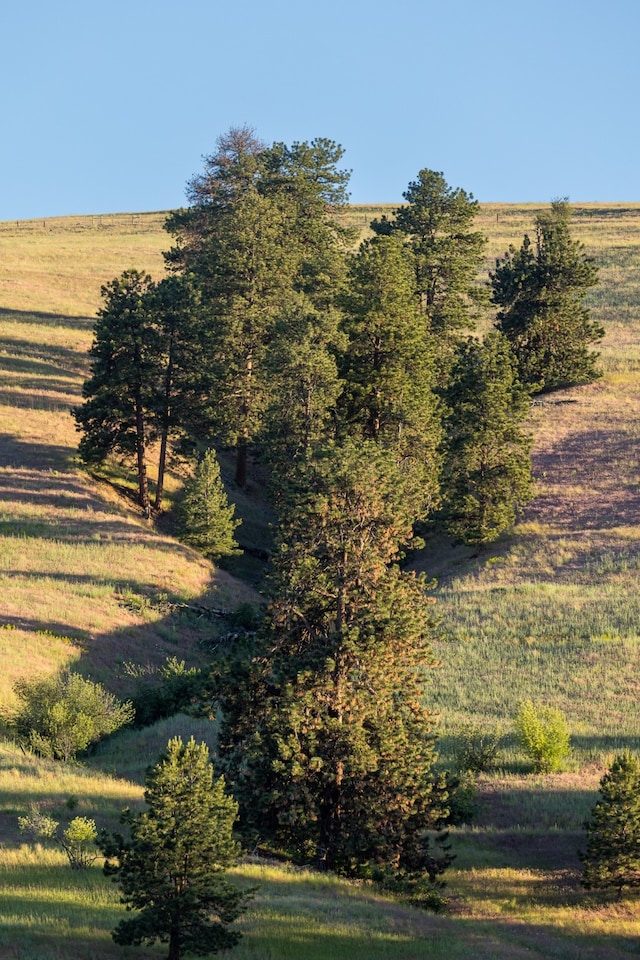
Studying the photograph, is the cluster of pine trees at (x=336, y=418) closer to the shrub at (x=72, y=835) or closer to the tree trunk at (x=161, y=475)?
the tree trunk at (x=161, y=475)

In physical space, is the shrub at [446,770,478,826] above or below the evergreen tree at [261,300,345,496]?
below

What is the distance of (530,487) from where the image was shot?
208 ft

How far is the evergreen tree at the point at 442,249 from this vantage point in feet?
225

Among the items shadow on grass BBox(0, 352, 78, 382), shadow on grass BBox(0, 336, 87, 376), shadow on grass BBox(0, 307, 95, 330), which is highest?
shadow on grass BBox(0, 307, 95, 330)

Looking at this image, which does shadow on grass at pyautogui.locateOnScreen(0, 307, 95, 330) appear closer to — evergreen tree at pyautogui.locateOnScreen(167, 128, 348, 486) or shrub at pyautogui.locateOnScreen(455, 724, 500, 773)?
evergreen tree at pyautogui.locateOnScreen(167, 128, 348, 486)

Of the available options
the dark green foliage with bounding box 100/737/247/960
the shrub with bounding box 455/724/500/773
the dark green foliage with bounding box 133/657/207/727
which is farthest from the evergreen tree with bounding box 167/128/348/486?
the dark green foliage with bounding box 100/737/247/960

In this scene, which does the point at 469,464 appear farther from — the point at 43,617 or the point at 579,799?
the point at 579,799

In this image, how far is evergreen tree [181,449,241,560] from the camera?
5503cm

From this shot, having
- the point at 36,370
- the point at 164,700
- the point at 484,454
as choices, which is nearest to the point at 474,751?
the point at 164,700

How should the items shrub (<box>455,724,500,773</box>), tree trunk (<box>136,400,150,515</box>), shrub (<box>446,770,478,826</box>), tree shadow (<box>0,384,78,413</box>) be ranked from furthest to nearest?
tree shadow (<box>0,384,78,413</box>) → tree trunk (<box>136,400,150,515</box>) → shrub (<box>455,724,500,773</box>) → shrub (<box>446,770,478,826</box>)

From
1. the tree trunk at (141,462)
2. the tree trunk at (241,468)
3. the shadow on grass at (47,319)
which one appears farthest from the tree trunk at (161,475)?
the shadow on grass at (47,319)

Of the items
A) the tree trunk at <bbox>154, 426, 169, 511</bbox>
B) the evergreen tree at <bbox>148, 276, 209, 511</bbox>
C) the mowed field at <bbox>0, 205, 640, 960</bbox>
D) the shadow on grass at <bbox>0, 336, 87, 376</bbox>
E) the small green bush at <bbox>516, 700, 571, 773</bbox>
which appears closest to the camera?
the mowed field at <bbox>0, 205, 640, 960</bbox>

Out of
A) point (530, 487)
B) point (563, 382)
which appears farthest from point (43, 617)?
point (563, 382)

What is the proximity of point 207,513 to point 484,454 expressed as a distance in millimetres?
15213
